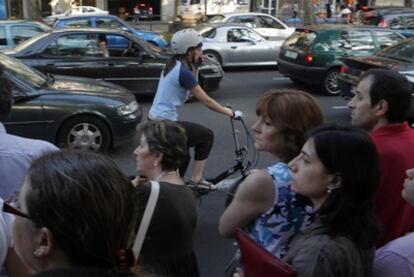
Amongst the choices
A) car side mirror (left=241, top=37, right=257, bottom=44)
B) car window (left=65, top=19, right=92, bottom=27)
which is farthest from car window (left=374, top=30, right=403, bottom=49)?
car window (left=65, top=19, right=92, bottom=27)

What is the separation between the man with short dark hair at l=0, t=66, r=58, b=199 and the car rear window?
10.1 metres

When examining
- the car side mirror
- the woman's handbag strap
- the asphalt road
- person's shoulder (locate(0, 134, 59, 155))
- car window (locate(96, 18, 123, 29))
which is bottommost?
the asphalt road

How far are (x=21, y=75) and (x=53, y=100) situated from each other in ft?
2.06

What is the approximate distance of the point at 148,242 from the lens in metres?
2.45

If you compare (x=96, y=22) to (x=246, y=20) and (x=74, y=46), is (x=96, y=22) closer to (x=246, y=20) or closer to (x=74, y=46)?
(x=246, y=20)

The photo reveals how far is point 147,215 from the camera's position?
2.35 metres

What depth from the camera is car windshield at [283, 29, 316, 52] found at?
11.9 m

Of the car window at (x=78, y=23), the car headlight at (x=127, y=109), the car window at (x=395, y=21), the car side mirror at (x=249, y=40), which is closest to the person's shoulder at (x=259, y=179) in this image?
the car headlight at (x=127, y=109)

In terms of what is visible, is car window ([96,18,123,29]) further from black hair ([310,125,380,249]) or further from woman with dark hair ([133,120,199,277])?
black hair ([310,125,380,249])

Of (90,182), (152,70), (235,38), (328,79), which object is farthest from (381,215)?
(235,38)

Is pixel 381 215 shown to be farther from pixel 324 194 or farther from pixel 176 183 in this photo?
pixel 176 183

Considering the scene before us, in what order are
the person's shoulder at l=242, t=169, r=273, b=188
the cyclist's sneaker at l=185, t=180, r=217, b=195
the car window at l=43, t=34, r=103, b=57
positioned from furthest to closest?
the car window at l=43, t=34, r=103, b=57 → the cyclist's sneaker at l=185, t=180, r=217, b=195 → the person's shoulder at l=242, t=169, r=273, b=188

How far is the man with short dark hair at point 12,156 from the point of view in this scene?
2357 millimetres

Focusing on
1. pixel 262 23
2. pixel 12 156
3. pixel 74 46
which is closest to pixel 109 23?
pixel 262 23
